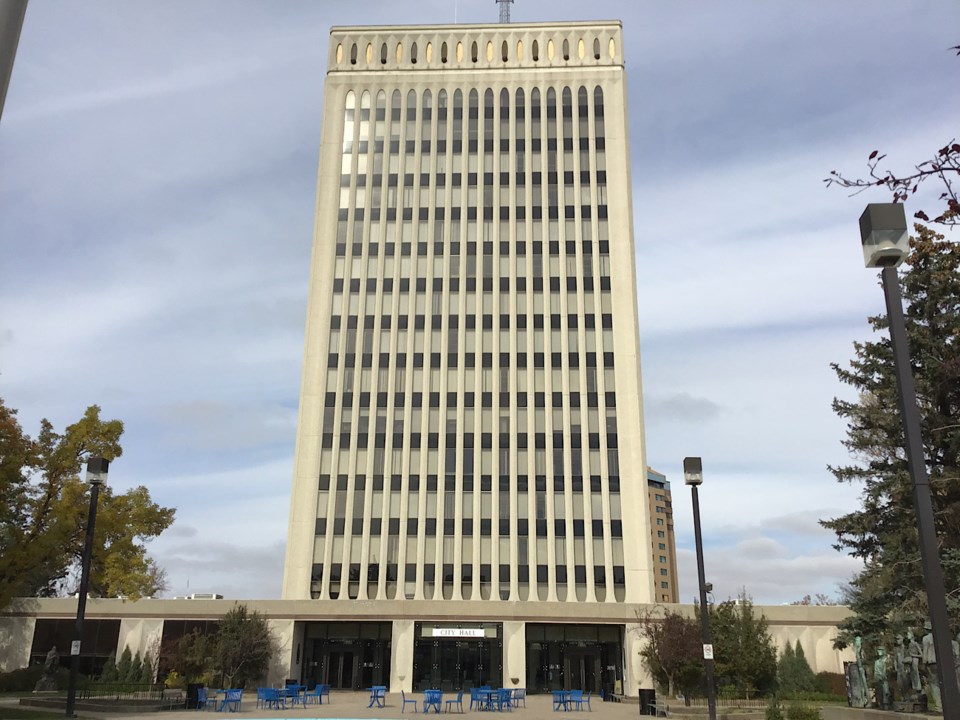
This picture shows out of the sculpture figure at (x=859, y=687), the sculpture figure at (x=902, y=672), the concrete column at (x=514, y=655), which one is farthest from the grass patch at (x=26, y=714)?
the concrete column at (x=514, y=655)

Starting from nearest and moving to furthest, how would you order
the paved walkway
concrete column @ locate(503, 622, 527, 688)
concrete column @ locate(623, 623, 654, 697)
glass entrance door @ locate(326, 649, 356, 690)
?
the paved walkway < concrete column @ locate(623, 623, 654, 697) < concrete column @ locate(503, 622, 527, 688) < glass entrance door @ locate(326, 649, 356, 690)

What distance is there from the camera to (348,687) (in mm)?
52594

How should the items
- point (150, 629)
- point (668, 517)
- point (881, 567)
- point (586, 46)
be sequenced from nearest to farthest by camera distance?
point (881, 567) < point (150, 629) < point (586, 46) < point (668, 517)

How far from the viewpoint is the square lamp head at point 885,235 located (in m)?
9.86

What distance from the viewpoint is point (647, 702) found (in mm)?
33250

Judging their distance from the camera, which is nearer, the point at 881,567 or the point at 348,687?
A: the point at 881,567

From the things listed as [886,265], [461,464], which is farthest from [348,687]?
[886,265]

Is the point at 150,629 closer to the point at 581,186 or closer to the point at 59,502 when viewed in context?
the point at 59,502

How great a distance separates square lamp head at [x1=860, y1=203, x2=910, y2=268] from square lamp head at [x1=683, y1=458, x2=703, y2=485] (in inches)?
640

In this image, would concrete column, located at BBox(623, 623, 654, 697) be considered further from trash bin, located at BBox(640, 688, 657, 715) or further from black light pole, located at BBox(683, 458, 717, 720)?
black light pole, located at BBox(683, 458, 717, 720)

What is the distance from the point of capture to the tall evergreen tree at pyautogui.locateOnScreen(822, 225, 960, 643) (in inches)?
1210

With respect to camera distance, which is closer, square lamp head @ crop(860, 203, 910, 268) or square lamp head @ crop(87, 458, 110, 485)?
square lamp head @ crop(860, 203, 910, 268)

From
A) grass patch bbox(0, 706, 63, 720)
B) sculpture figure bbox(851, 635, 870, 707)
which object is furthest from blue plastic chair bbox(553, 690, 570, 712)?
grass patch bbox(0, 706, 63, 720)

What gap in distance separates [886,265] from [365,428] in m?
53.4
